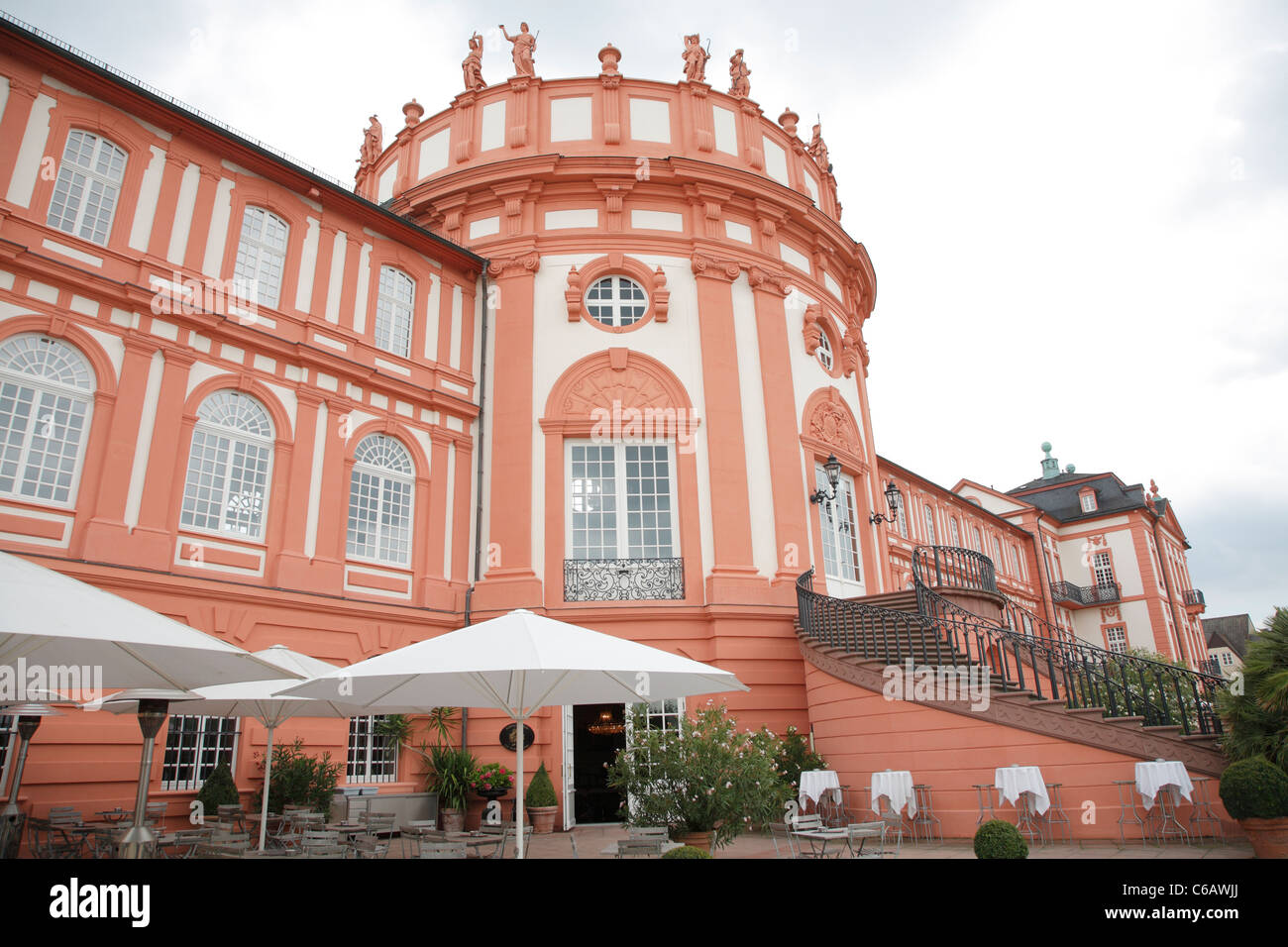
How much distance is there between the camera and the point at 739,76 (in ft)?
63.5

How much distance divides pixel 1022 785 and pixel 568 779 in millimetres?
7274

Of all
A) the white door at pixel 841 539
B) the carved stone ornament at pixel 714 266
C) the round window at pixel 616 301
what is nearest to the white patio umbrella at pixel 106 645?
the round window at pixel 616 301

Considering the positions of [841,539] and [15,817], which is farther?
[841,539]

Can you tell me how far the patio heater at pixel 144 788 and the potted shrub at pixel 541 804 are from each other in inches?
292

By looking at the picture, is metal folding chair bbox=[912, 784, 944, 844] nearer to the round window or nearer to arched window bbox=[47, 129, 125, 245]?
the round window

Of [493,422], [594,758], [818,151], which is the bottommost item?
[594,758]

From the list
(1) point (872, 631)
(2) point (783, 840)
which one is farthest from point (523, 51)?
(2) point (783, 840)

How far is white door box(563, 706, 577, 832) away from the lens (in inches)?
543

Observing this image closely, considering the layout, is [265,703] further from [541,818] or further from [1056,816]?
[1056,816]

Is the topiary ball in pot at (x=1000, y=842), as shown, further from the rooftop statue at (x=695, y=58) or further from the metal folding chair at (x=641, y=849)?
the rooftop statue at (x=695, y=58)

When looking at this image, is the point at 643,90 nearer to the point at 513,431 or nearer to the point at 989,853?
the point at 513,431

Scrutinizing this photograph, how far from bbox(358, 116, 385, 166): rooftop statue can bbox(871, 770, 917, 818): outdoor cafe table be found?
1817 cm

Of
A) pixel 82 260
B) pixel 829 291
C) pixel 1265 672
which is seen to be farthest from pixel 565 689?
pixel 829 291

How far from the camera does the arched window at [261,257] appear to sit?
1372 centimetres
